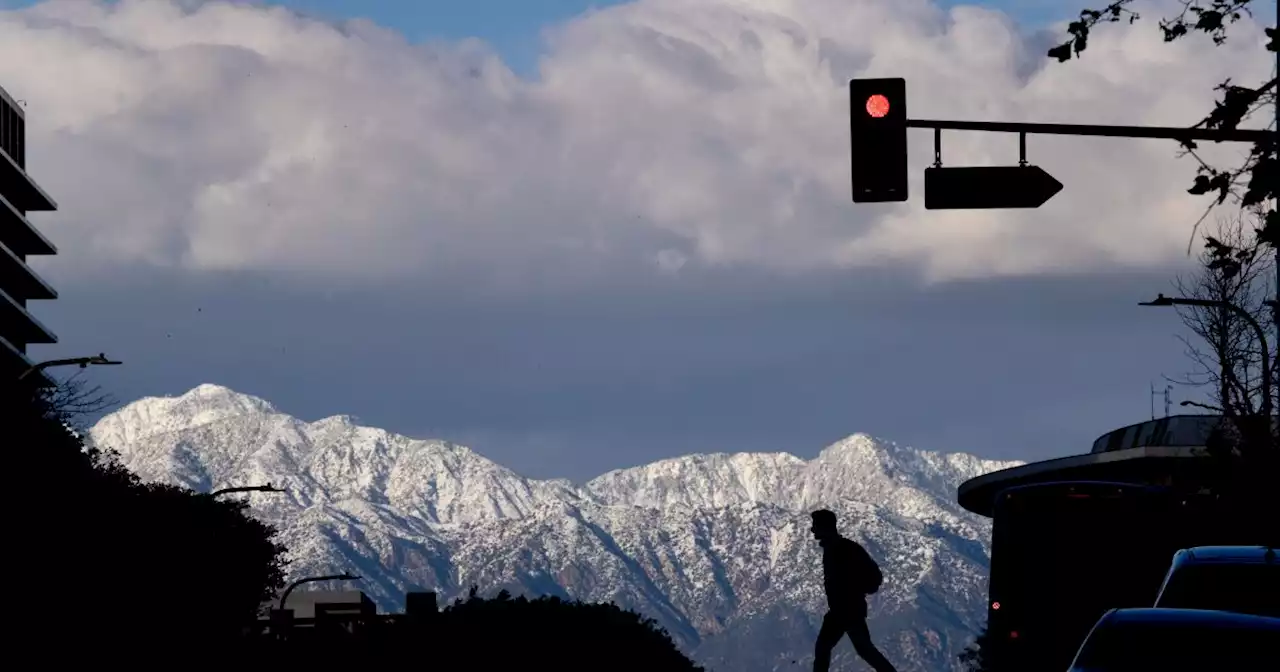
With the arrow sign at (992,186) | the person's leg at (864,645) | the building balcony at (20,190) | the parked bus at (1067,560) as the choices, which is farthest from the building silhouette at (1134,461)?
the arrow sign at (992,186)

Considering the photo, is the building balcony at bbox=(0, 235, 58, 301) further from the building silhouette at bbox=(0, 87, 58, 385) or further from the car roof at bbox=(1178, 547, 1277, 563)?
the car roof at bbox=(1178, 547, 1277, 563)

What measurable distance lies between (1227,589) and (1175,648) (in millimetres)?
5538

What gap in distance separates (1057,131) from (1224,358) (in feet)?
170

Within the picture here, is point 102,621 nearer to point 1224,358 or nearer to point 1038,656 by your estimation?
point 1038,656

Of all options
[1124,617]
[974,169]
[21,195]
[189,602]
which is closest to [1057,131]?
[974,169]

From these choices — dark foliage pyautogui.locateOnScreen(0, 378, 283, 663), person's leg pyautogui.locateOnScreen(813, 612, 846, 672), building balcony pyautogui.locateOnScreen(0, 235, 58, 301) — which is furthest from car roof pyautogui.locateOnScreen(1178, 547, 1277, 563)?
building balcony pyautogui.locateOnScreen(0, 235, 58, 301)

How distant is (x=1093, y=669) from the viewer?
623 inches

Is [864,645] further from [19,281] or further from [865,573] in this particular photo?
[19,281]

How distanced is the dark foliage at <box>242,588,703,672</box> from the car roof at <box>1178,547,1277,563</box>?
1130 centimetres

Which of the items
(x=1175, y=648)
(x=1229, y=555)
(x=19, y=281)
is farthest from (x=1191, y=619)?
(x=19, y=281)

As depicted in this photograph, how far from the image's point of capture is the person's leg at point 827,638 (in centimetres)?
2380

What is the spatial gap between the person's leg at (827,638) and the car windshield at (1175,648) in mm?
7686

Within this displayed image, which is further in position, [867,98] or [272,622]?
[272,622]

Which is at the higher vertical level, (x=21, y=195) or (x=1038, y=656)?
(x=21, y=195)
